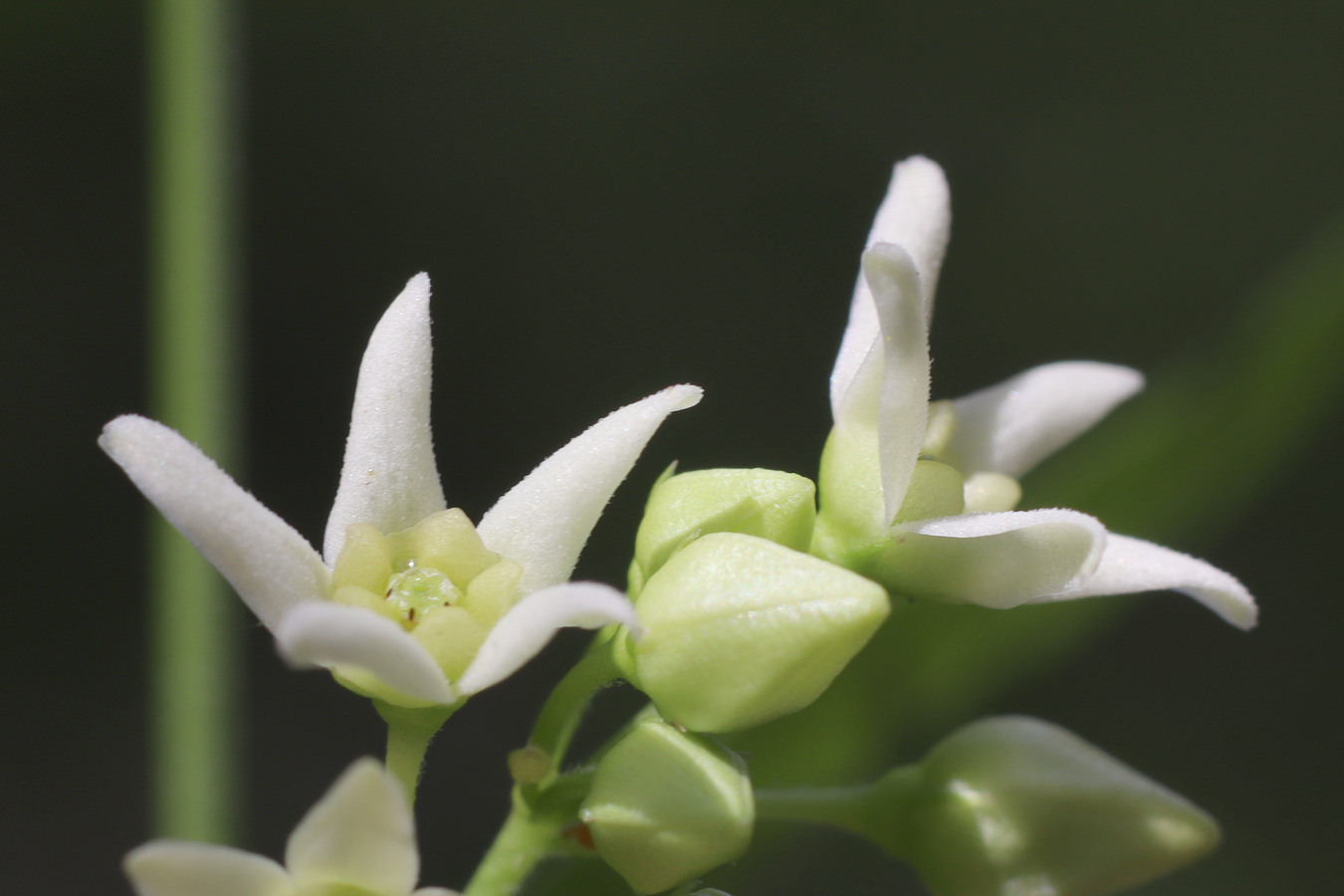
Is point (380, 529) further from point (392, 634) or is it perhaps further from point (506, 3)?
point (506, 3)

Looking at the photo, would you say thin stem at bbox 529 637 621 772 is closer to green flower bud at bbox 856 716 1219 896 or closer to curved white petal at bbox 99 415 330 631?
curved white petal at bbox 99 415 330 631

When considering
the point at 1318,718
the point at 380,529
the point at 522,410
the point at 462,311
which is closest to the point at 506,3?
the point at 462,311

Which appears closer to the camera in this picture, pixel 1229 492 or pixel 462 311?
pixel 1229 492

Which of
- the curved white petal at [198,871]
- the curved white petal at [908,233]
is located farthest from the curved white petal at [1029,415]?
the curved white petal at [198,871]

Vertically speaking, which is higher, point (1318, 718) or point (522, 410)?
point (522, 410)

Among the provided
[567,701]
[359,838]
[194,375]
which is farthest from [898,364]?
[194,375]

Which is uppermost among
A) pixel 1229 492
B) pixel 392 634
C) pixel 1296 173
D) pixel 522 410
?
pixel 1296 173

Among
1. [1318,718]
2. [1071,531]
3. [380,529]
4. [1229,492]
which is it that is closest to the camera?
[1071,531]

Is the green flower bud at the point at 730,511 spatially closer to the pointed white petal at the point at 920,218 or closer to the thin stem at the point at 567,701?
the thin stem at the point at 567,701
